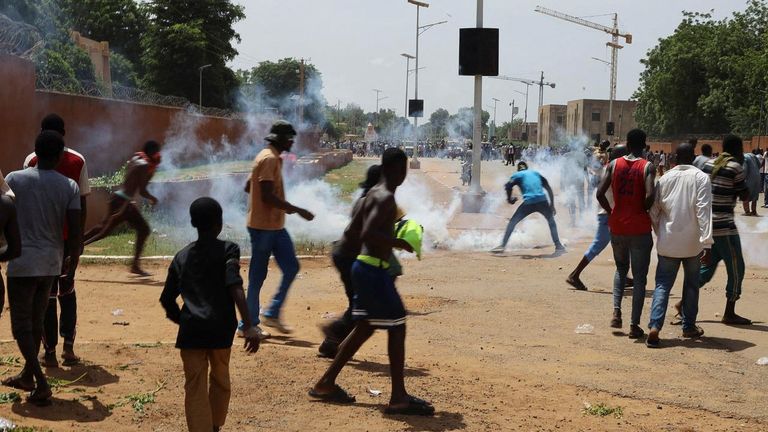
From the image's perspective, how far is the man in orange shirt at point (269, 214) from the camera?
6684 millimetres

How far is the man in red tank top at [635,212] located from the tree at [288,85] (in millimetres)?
56103

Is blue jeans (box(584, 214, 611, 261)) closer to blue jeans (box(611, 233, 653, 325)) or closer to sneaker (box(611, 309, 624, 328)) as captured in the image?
sneaker (box(611, 309, 624, 328))

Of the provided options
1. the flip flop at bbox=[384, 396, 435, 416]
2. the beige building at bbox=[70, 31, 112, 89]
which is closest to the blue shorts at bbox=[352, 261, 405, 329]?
the flip flop at bbox=[384, 396, 435, 416]

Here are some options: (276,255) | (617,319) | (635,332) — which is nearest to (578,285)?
(617,319)

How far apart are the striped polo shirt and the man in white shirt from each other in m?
0.80

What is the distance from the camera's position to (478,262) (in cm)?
1201

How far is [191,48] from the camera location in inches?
2088

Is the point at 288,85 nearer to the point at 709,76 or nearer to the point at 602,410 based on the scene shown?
the point at 709,76

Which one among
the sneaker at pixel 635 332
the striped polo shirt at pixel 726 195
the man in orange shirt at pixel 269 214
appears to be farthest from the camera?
the striped polo shirt at pixel 726 195

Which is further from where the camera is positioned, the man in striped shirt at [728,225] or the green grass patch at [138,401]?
the man in striped shirt at [728,225]

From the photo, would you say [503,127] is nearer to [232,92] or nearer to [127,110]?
[232,92]

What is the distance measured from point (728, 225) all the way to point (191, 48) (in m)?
48.7

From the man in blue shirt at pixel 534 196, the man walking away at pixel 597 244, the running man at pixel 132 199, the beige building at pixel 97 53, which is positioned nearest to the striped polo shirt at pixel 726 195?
the man walking away at pixel 597 244

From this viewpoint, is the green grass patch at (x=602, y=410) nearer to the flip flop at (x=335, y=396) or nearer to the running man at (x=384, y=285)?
the running man at (x=384, y=285)
